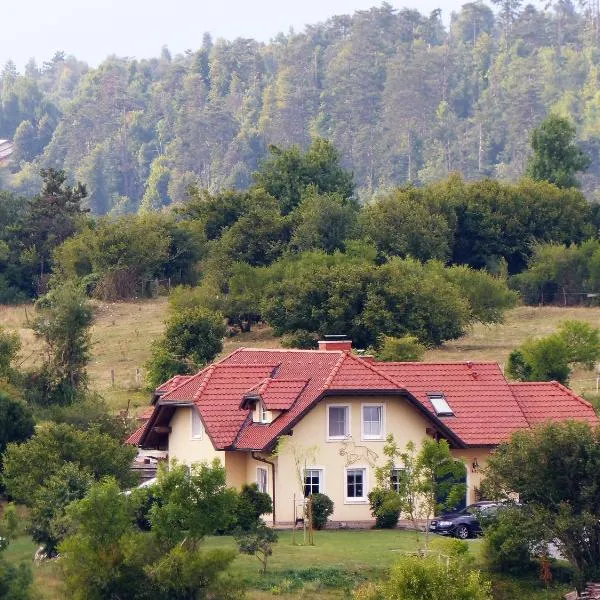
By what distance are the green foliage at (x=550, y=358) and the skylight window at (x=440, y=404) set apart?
10933mm

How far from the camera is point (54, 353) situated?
5888cm

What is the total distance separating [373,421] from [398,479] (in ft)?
8.00

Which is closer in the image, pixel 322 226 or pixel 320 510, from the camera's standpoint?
pixel 320 510

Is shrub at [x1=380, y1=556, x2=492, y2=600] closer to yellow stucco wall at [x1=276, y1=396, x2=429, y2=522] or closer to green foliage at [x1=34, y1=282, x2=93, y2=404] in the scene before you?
yellow stucco wall at [x1=276, y1=396, x2=429, y2=522]

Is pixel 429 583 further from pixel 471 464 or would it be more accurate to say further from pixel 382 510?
pixel 471 464

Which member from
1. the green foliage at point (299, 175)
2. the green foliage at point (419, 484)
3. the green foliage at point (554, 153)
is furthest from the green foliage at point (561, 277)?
the green foliage at point (419, 484)

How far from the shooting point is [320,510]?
137 ft

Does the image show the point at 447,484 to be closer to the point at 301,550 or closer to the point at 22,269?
the point at 301,550

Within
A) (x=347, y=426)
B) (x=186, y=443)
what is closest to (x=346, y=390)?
(x=347, y=426)

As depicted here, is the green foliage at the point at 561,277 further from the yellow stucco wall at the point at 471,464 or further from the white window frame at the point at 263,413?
the white window frame at the point at 263,413

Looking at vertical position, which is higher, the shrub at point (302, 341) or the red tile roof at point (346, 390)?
the shrub at point (302, 341)

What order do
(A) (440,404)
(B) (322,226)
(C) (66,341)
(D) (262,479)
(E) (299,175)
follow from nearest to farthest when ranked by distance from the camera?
(D) (262,479) < (A) (440,404) < (C) (66,341) < (B) (322,226) < (E) (299,175)

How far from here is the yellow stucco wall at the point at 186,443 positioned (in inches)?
1722

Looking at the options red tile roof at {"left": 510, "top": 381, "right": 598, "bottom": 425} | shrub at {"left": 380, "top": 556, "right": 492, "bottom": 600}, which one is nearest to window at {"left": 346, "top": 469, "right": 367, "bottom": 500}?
red tile roof at {"left": 510, "top": 381, "right": 598, "bottom": 425}
